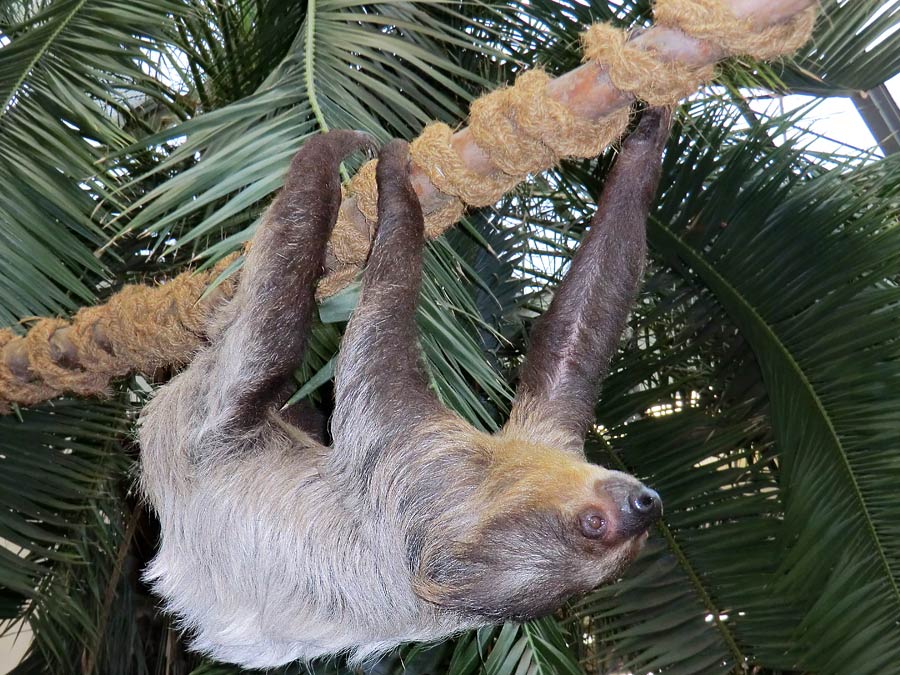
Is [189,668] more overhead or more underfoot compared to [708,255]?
more underfoot

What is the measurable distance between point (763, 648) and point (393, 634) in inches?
88.3

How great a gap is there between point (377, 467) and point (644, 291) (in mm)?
2897

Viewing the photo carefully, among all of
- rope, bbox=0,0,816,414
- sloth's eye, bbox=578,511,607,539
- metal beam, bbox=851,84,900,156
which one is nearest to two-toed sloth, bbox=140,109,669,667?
sloth's eye, bbox=578,511,607,539

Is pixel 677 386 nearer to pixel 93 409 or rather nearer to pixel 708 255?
pixel 708 255

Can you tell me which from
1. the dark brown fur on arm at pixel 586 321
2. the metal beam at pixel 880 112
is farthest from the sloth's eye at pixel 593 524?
the metal beam at pixel 880 112

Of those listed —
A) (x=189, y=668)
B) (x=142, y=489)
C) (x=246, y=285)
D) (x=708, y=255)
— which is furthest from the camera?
(x=189, y=668)

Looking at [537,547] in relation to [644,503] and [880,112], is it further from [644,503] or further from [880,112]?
[880,112]

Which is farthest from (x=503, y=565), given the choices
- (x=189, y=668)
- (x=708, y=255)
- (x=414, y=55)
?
(x=189, y=668)

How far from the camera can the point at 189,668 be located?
6.36 metres

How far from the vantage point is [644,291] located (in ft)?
18.3

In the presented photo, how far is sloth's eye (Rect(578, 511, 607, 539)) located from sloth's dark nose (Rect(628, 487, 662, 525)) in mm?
113

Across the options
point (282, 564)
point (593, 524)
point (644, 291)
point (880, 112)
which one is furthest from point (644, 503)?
point (880, 112)

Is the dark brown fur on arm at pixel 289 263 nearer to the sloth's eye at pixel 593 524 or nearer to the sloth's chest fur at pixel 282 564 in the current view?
the sloth's chest fur at pixel 282 564

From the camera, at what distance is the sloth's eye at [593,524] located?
293cm
